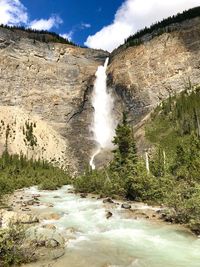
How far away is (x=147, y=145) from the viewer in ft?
251

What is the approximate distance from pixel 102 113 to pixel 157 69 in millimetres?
19841

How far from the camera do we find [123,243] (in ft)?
57.2

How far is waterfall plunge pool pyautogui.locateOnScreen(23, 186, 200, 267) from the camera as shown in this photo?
14172 millimetres

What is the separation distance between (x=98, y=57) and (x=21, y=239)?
359 ft

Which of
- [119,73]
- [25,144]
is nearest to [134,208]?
[25,144]

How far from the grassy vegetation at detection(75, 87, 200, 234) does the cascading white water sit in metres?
16.6

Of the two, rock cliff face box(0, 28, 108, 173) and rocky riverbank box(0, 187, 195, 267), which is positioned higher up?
rock cliff face box(0, 28, 108, 173)

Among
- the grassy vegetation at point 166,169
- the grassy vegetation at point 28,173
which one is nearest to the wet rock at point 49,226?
the grassy vegetation at point 166,169

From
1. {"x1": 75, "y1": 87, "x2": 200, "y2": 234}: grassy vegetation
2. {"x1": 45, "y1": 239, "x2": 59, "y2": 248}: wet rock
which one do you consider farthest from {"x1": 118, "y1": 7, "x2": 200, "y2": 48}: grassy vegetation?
{"x1": 45, "y1": 239, "x2": 59, "y2": 248}: wet rock

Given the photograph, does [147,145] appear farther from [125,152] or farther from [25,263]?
[25,263]

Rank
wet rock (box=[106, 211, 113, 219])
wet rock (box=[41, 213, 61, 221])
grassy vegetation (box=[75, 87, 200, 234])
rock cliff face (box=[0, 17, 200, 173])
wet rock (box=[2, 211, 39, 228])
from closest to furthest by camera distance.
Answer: wet rock (box=[2, 211, 39, 228])
grassy vegetation (box=[75, 87, 200, 234])
wet rock (box=[41, 213, 61, 221])
wet rock (box=[106, 211, 113, 219])
rock cliff face (box=[0, 17, 200, 173])

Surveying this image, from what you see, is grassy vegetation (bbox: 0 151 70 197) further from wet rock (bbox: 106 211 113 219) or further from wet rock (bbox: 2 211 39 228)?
wet rock (bbox: 2 211 39 228)

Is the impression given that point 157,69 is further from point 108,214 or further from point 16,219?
point 16,219

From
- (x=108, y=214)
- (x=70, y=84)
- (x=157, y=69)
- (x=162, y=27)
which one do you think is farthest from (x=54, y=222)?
(x=162, y=27)
